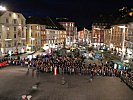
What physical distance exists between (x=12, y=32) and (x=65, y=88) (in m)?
44.4

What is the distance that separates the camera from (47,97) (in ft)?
72.6

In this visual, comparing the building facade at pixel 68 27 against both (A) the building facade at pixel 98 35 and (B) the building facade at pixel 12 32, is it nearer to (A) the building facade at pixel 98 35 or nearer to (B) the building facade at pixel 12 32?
(A) the building facade at pixel 98 35

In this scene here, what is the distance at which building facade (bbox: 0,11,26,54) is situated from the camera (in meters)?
60.9

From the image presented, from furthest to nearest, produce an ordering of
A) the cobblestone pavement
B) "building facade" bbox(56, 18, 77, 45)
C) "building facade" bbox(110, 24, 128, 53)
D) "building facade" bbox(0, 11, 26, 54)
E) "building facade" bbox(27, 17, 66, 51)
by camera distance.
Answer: "building facade" bbox(56, 18, 77, 45), "building facade" bbox(27, 17, 66, 51), "building facade" bbox(110, 24, 128, 53), "building facade" bbox(0, 11, 26, 54), the cobblestone pavement

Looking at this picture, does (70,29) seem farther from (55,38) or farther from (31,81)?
(31,81)

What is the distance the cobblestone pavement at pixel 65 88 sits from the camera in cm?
2266

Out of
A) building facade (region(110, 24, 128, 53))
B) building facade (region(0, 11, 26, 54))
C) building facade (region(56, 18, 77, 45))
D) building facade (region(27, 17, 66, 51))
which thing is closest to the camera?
building facade (region(0, 11, 26, 54))

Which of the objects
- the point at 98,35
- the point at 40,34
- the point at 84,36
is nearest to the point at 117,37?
the point at 40,34

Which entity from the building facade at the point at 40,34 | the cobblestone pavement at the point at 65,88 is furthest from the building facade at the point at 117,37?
the cobblestone pavement at the point at 65,88

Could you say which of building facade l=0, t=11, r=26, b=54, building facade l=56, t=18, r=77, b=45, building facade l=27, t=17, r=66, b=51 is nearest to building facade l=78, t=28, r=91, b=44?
building facade l=56, t=18, r=77, b=45

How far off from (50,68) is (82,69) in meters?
5.39

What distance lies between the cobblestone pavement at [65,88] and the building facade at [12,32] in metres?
30.8

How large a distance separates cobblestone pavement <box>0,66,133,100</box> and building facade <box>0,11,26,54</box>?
30.8 meters

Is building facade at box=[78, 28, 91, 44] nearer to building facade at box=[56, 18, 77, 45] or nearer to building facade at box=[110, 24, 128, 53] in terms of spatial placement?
building facade at box=[56, 18, 77, 45]
